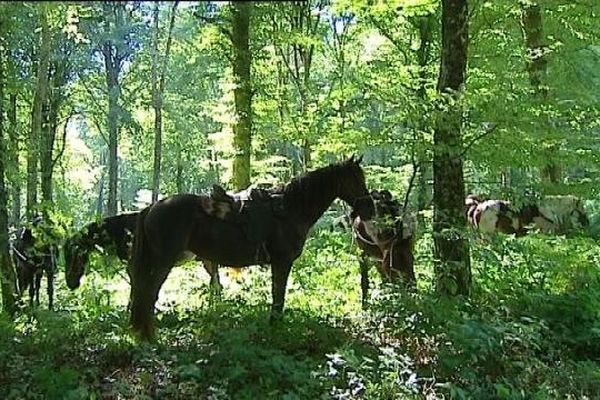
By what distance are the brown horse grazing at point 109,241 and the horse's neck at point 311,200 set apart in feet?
7.01

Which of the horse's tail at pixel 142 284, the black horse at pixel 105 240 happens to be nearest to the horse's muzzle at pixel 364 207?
the horse's tail at pixel 142 284

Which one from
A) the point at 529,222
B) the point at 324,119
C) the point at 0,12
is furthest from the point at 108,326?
the point at 529,222

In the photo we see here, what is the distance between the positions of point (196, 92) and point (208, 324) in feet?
89.0

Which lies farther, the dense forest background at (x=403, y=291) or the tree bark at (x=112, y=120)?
the tree bark at (x=112, y=120)

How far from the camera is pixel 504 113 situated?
6.48 m

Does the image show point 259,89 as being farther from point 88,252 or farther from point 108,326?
point 108,326

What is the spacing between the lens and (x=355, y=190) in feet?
23.2

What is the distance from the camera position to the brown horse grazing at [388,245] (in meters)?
7.97

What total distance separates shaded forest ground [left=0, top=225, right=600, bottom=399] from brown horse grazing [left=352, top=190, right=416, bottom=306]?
1.46 ft

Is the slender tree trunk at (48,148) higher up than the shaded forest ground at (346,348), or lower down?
higher up

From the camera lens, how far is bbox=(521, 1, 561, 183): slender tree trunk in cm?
750

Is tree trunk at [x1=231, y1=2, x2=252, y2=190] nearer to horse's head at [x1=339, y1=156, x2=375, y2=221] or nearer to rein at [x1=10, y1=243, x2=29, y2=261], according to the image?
rein at [x1=10, y1=243, x2=29, y2=261]

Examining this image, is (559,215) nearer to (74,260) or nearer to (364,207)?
Answer: (364,207)

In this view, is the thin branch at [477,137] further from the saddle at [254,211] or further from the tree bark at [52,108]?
the tree bark at [52,108]
